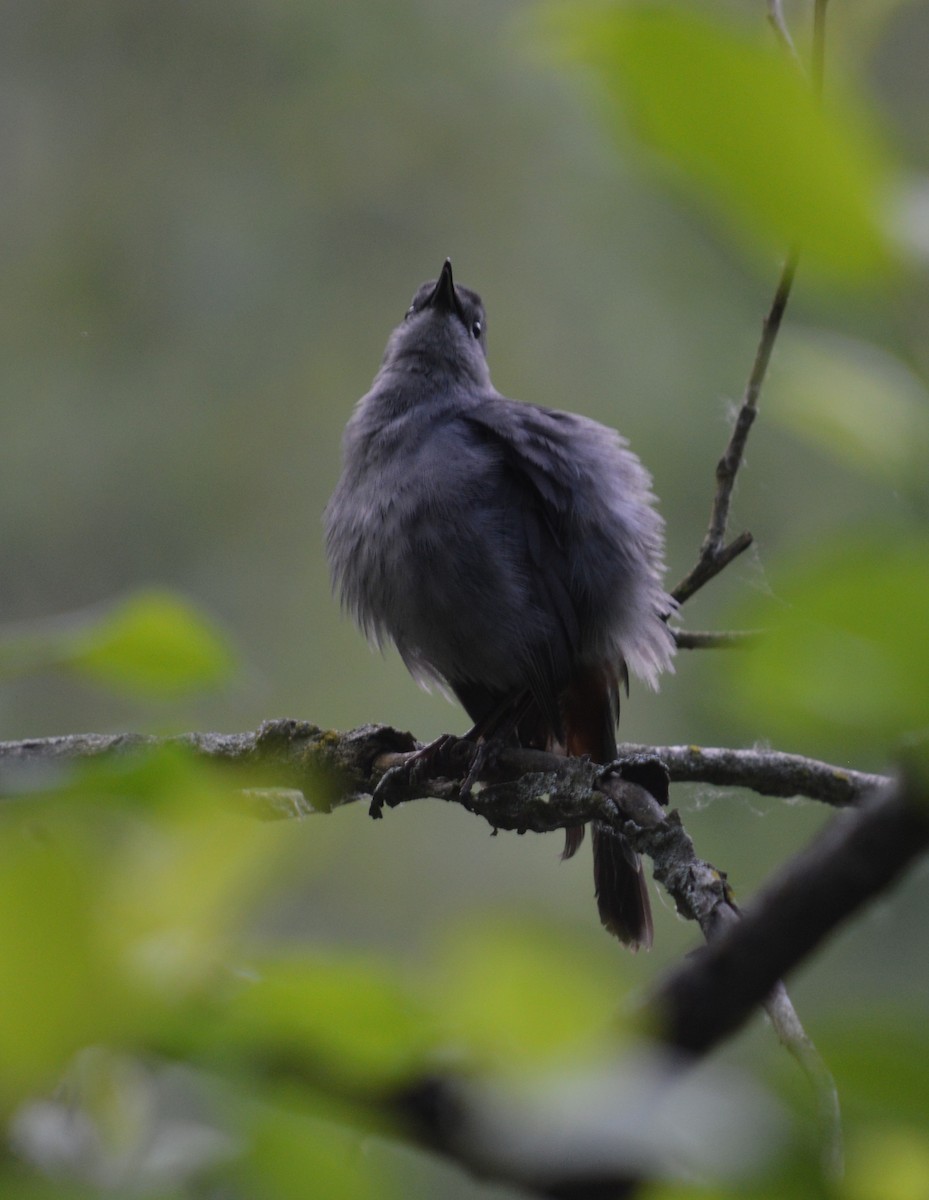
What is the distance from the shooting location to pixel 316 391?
7.89 meters

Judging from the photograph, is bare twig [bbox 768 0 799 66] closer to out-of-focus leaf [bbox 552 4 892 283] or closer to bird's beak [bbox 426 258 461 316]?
out-of-focus leaf [bbox 552 4 892 283]

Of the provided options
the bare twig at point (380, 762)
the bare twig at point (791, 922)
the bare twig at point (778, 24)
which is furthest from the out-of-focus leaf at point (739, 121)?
the bare twig at point (380, 762)

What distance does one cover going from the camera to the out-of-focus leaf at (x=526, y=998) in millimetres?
454

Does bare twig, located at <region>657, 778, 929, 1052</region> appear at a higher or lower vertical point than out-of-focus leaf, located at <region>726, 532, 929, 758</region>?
lower

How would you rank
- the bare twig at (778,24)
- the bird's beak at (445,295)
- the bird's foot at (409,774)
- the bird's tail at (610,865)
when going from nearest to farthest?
the bare twig at (778,24) < the bird's foot at (409,774) < the bird's tail at (610,865) < the bird's beak at (445,295)

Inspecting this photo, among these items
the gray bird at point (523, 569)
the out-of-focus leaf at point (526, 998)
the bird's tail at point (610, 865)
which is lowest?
the bird's tail at point (610, 865)

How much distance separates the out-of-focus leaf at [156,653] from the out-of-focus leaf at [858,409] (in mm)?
357

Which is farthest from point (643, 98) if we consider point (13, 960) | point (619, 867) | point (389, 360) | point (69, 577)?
point (69, 577)

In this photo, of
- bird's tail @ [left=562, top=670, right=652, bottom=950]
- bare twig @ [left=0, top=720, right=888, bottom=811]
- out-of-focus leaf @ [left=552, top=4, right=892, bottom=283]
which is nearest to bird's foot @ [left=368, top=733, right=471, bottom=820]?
bare twig @ [left=0, top=720, right=888, bottom=811]

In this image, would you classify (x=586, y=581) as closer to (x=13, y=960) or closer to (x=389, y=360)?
(x=389, y=360)

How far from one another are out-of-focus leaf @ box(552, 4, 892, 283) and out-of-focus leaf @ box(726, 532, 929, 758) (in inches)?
4.6

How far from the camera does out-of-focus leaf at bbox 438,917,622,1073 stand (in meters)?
0.45

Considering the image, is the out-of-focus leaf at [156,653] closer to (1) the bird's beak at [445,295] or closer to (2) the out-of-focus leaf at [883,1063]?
(2) the out-of-focus leaf at [883,1063]

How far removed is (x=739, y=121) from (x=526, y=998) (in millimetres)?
321
